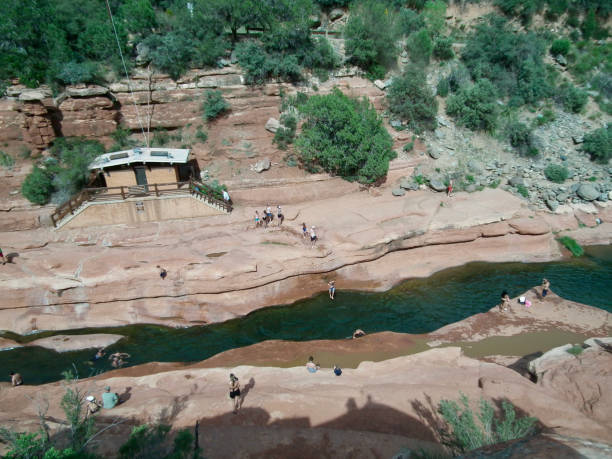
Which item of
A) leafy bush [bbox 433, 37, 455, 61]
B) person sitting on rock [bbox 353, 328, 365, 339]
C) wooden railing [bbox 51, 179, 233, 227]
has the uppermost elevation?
leafy bush [bbox 433, 37, 455, 61]

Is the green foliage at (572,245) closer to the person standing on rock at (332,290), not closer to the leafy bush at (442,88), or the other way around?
the person standing on rock at (332,290)

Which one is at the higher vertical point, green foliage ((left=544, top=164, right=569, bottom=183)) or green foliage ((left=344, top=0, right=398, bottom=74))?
green foliage ((left=344, top=0, right=398, bottom=74))

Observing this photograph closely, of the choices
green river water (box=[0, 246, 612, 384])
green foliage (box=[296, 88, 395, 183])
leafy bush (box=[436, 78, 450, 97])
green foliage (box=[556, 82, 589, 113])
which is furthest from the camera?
leafy bush (box=[436, 78, 450, 97])

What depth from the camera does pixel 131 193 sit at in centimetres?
2053

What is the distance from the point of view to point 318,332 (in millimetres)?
16453

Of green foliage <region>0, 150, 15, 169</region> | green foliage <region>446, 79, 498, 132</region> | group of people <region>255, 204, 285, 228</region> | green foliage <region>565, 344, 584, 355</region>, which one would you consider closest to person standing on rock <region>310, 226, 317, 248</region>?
group of people <region>255, 204, 285, 228</region>

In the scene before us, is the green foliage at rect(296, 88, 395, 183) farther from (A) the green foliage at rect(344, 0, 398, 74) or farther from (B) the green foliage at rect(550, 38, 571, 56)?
(B) the green foliage at rect(550, 38, 571, 56)

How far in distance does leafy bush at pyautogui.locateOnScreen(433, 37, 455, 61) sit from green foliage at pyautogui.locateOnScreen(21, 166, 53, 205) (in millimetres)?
34830

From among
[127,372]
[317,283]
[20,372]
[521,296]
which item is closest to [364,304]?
[317,283]

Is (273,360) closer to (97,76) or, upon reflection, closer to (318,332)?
(318,332)

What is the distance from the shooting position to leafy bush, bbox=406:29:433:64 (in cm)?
3195

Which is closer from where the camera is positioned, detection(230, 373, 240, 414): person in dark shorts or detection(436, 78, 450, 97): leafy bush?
detection(230, 373, 240, 414): person in dark shorts

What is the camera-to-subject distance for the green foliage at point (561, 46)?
108ft

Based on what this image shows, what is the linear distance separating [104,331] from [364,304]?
13.2 metres
